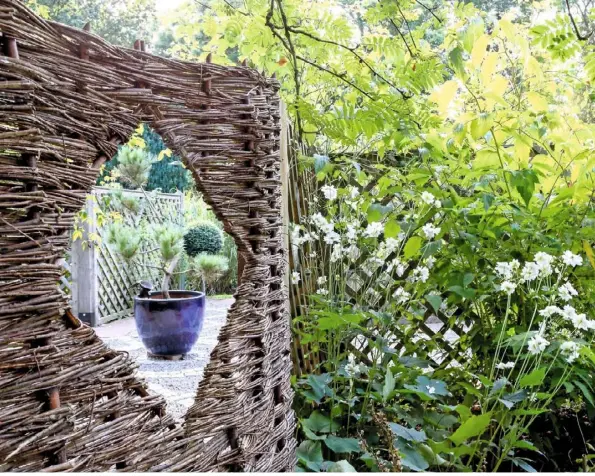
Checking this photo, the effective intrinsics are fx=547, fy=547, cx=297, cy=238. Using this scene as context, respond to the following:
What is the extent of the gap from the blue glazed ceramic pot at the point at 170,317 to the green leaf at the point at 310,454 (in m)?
0.81

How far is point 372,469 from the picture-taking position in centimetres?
166

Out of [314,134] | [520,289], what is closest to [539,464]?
[520,289]

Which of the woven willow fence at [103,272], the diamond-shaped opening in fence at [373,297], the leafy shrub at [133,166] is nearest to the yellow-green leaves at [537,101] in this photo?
the diamond-shaped opening in fence at [373,297]

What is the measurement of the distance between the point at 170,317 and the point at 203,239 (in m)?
4.11

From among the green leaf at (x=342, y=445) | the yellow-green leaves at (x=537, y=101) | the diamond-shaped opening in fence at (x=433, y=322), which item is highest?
the yellow-green leaves at (x=537, y=101)

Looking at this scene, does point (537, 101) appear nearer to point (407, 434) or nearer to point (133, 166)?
point (407, 434)

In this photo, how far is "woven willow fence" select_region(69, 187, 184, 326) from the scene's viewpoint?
476 cm

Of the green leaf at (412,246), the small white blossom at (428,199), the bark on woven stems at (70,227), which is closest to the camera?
the bark on woven stems at (70,227)

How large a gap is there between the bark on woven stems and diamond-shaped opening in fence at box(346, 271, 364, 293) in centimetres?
95

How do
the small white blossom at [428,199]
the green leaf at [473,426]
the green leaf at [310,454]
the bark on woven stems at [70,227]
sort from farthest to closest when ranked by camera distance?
the small white blossom at [428,199]
the green leaf at [310,454]
the green leaf at [473,426]
the bark on woven stems at [70,227]

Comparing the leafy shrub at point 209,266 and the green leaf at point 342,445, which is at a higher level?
the leafy shrub at point 209,266

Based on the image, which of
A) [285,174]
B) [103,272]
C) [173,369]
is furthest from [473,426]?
[103,272]

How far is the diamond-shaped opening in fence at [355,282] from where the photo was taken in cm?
226

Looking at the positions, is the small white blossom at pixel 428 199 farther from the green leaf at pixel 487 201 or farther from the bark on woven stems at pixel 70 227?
the bark on woven stems at pixel 70 227
